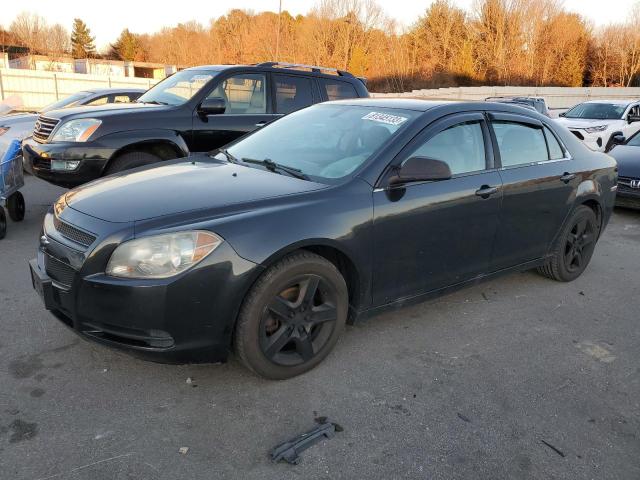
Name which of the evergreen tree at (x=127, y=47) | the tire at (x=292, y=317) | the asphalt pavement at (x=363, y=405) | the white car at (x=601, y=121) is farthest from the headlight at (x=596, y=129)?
the evergreen tree at (x=127, y=47)

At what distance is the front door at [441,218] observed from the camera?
134 inches

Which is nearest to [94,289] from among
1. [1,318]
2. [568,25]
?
[1,318]

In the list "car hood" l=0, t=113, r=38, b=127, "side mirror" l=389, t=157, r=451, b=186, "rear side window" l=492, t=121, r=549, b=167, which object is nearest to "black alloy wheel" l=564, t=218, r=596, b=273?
"rear side window" l=492, t=121, r=549, b=167

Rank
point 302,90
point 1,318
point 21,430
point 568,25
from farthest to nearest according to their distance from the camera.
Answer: point 568,25, point 302,90, point 1,318, point 21,430

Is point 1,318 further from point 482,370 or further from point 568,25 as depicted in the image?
point 568,25

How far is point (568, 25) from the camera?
48.2m

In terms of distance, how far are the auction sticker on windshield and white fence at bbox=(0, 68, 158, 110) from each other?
20.9 metres

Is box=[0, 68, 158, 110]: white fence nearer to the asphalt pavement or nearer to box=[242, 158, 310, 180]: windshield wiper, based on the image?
box=[242, 158, 310, 180]: windshield wiper

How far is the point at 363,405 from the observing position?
9.72ft

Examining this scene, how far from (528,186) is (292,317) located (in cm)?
229

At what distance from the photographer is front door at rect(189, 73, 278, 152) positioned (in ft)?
21.6

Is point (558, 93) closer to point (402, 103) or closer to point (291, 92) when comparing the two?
point (291, 92)

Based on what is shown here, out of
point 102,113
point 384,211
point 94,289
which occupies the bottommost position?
point 94,289

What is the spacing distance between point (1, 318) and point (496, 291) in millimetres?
3942
